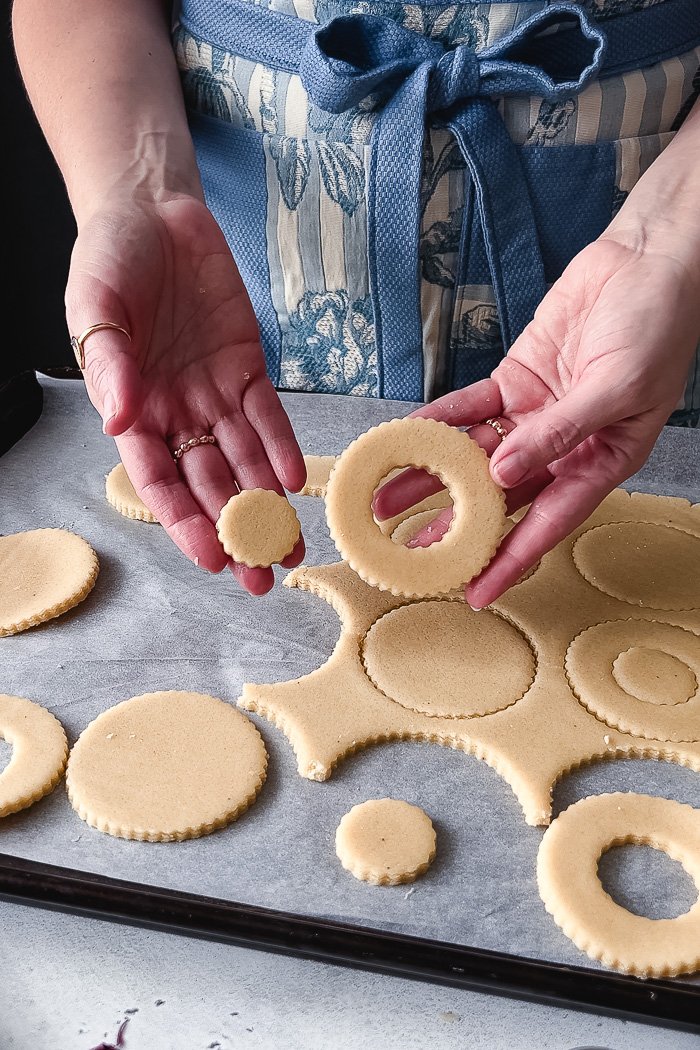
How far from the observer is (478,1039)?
3.80 feet

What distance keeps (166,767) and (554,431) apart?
70cm

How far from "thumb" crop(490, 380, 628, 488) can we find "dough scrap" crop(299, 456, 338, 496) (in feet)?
1.87

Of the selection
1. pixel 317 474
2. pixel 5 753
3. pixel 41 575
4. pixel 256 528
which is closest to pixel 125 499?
pixel 41 575

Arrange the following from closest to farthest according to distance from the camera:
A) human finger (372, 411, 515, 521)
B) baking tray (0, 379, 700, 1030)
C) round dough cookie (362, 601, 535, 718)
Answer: baking tray (0, 379, 700, 1030) < round dough cookie (362, 601, 535, 718) < human finger (372, 411, 515, 521)

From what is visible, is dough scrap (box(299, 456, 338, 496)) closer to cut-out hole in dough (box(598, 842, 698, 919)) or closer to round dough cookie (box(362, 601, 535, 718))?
round dough cookie (box(362, 601, 535, 718))

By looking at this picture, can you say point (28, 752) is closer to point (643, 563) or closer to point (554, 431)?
point (554, 431)

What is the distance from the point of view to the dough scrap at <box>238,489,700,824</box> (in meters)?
1.46

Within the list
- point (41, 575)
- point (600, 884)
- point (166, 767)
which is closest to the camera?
point (600, 884)

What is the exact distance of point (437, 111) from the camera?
185 centimetres

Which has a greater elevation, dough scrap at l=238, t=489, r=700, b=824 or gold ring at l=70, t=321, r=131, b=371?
gold ring at l=70, t=321, r=131, b=371

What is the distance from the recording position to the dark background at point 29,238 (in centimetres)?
354

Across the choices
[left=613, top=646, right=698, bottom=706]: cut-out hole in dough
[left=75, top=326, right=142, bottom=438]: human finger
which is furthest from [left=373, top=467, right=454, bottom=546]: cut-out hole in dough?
[left=75, top=326, right=142, bottom=438]: human finger

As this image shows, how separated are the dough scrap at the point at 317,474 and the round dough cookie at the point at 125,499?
293 mm

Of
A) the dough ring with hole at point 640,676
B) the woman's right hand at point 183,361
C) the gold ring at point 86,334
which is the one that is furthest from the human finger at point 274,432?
the dough ring with hole at point 640,676
